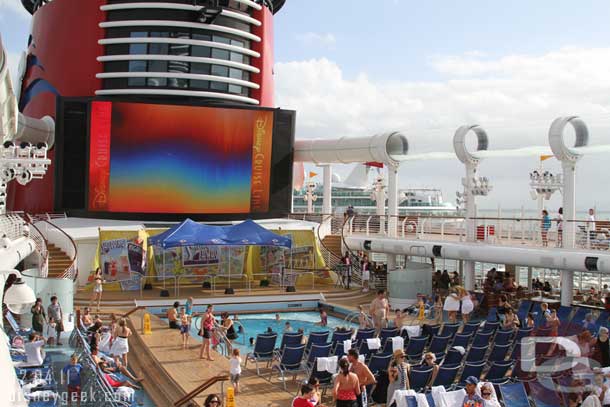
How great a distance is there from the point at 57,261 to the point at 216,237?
513 centimetres

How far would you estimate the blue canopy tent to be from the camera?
845 inches

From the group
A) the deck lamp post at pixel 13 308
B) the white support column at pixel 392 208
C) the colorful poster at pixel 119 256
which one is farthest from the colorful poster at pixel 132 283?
the deck lamp post at pixel 13 308

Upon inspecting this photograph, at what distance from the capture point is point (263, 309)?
22125 millimetres

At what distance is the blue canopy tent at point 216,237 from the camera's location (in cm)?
2145

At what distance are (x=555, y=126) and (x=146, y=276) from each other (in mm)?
13451

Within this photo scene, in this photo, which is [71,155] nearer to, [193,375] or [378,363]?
[193,375]

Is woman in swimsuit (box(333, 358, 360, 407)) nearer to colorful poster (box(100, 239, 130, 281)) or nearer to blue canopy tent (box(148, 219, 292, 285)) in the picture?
blue canopy tent (box(148, 219, 292, 285))

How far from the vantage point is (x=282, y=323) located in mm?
20594

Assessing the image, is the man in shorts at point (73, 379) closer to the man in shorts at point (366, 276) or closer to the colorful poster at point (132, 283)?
the colorful poster at point (132, 283)

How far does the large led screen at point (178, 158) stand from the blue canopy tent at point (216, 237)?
4026 millimetres

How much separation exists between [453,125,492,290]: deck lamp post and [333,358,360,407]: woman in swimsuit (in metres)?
13.0

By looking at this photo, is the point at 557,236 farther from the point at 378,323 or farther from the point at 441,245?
the point at 378,323

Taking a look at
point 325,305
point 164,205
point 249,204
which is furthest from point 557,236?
point 164,205

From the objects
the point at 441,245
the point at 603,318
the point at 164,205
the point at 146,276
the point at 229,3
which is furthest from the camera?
the point at 229,3
